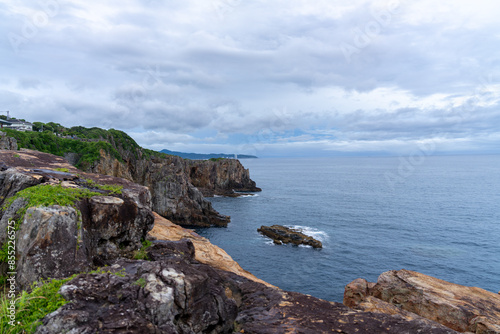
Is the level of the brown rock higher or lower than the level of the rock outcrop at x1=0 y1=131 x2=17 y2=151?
lower

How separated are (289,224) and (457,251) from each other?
35089 mm

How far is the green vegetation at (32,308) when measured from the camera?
7.86 meters

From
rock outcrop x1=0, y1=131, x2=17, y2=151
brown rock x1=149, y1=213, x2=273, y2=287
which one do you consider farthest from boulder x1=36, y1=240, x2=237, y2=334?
rock outcrop x1=0, y1=131, x2=17, y2=151

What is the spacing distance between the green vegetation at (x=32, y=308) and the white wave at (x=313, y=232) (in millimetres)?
58007

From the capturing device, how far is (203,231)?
2803 inches

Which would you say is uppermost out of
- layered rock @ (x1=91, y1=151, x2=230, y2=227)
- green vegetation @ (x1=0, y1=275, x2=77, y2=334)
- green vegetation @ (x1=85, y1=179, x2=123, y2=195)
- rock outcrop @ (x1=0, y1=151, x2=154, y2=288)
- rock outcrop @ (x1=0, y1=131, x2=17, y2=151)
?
rock outcrop @ (x1=0, y1=131, x2=17, y2=151)

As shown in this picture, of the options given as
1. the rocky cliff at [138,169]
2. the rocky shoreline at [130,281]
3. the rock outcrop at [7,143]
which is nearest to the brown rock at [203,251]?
the rocky shoreline at [130,281]

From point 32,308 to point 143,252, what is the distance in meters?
7.95

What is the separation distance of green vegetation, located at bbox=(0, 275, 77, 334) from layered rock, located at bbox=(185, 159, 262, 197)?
4255 inches

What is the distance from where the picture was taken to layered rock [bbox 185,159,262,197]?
123 m

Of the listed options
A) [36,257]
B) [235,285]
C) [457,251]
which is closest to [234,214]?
[457,251]

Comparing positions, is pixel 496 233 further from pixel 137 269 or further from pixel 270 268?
pixel 137 269

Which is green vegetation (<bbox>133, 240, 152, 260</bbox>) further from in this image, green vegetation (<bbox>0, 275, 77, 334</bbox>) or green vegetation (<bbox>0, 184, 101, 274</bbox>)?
green vegetation (<bbox>0, 275, 77, 334</bbox>)

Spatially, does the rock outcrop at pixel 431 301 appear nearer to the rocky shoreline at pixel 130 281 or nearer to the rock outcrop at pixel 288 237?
the rocky shoreline at pixel 130 281
